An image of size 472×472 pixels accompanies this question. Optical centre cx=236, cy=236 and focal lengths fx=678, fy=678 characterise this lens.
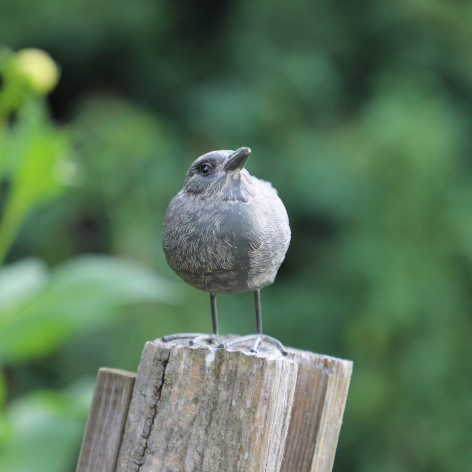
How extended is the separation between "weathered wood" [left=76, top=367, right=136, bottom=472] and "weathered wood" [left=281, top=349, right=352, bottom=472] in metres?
0.24

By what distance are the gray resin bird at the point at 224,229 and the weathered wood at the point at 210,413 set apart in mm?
74

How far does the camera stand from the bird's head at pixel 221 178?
962 mm

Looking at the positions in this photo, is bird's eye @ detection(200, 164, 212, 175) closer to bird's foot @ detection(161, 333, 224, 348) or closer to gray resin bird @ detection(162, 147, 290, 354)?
gray resin bird @ detection(162, 147, 290, 354)

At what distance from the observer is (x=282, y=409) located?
881 millimetres

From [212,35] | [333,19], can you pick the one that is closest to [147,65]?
[212,35]

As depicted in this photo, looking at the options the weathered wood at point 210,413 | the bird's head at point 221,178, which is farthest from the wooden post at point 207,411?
the bird's head at point 221,178

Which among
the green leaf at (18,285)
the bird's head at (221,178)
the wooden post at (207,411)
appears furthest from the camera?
the green leaf at (18,285)

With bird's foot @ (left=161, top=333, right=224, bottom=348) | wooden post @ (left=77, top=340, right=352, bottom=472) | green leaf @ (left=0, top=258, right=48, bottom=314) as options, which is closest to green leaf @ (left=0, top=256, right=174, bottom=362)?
green leaf @ (left=0, top=258, right=48, bottom=314)

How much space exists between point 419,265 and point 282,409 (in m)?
1.98

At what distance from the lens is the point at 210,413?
2.84 ft

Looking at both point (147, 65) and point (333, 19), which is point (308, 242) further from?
point (147, 65)

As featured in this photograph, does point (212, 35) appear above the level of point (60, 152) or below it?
above

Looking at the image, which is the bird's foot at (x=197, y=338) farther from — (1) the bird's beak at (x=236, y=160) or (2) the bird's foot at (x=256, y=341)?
(1) the bird's beak at (x=236, y=160)

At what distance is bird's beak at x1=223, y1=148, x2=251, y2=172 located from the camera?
0.94 metres
